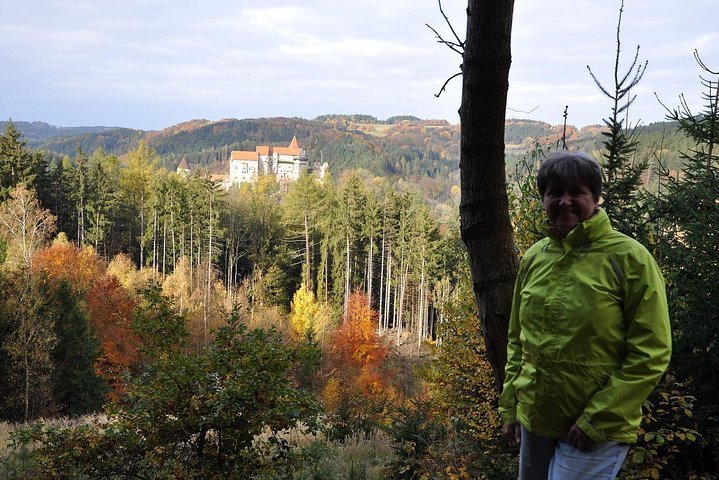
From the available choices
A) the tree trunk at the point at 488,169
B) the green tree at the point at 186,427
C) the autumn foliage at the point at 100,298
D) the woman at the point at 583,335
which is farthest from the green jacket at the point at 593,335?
the autumn foliage at the point at 100,298

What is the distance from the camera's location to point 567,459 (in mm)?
1635

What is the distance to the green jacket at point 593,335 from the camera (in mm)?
1509

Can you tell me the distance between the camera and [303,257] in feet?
150

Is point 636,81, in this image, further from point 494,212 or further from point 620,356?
point 620,356

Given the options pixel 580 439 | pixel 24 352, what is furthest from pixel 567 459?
pixel 24 352

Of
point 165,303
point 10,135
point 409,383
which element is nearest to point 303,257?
point 409,383

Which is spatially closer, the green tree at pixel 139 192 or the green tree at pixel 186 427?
the green tree at pixel 186 427

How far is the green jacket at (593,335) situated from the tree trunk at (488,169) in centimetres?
27

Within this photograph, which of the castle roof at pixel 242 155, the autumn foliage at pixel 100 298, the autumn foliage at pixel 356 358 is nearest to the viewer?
the autumn foliage at pixel 100 298

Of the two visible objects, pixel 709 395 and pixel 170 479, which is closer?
pixel 170 479

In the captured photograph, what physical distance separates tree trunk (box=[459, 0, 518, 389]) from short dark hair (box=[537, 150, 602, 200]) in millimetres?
255

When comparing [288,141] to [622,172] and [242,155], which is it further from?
[622,172]

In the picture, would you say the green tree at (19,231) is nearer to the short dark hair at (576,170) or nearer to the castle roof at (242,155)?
the short dark hair at (576,170)

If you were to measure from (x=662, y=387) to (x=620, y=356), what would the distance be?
2346 mm
